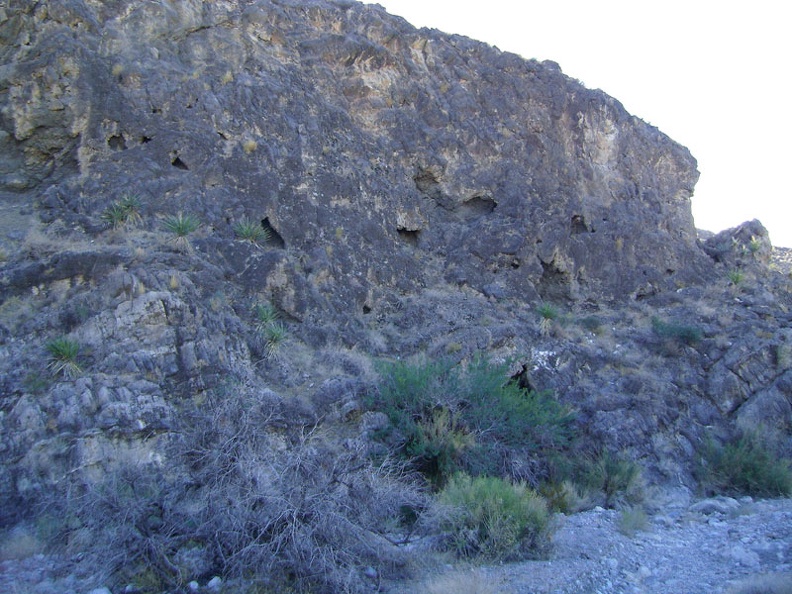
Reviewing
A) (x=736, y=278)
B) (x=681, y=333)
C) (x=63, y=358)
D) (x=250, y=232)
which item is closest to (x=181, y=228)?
(x=250, y=232)

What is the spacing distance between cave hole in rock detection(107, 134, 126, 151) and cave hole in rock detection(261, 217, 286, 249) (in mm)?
4077

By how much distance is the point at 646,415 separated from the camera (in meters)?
16.9

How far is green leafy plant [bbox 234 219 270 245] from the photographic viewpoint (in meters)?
17.5

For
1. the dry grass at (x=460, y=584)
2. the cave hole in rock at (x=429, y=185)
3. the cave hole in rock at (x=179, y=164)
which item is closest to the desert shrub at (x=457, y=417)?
the dry grass at (x=460, y=584)

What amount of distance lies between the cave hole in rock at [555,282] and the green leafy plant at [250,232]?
9560 mm

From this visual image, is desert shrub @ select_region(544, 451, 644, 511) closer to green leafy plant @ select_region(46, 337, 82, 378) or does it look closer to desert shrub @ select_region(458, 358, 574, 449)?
desert shrub @ select_region(458, 358, 574, 449)

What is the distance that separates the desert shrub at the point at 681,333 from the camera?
789 inches

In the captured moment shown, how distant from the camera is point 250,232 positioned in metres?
17.5

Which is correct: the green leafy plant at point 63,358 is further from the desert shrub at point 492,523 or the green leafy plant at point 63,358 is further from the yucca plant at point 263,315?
the desert shrub at point 492,523

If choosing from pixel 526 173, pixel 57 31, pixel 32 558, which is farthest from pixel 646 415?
pixel 57 31

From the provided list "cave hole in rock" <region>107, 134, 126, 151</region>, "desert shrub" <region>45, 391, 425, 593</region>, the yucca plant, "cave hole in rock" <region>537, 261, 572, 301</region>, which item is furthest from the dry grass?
"cave hole in rock" <region>537, 261, 572, 301</region>

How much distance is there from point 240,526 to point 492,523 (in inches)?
135

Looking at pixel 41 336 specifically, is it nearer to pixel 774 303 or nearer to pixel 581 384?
pixel 581 384

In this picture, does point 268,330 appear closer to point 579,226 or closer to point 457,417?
point 457,417
